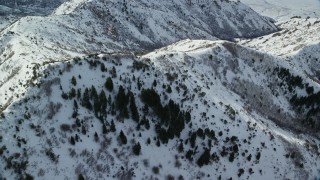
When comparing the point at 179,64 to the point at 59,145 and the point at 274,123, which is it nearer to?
the point at 274,123

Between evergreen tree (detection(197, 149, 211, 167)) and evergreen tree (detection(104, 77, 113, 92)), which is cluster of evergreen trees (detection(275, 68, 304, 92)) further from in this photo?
evergreen tree (detection(104, 77, 113, 92))

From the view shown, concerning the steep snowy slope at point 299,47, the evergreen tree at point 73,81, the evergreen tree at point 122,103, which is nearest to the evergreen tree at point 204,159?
the evergreen tree at point 122,103

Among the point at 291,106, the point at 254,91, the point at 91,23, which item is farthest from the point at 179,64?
the point at 91,23

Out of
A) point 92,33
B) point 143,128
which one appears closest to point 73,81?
point 143,128

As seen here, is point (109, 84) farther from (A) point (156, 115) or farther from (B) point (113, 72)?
(A) point (156, 115)

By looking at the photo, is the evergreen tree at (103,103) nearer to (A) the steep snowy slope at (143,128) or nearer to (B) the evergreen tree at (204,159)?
(A) the steep snowy slope at (143,128)

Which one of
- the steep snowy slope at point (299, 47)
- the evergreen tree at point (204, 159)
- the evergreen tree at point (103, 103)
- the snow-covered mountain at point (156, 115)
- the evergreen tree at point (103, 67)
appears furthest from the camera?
the steep snowy slope at point (299, 47)
